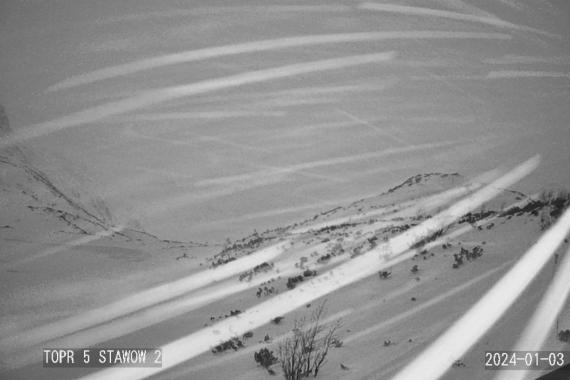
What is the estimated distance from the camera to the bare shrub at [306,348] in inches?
130

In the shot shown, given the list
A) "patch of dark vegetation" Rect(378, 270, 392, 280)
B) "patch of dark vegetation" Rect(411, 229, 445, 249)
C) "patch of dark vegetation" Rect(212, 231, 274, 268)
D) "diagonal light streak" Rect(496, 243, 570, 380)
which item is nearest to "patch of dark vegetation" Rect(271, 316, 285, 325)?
"patch of dark vegetation" Rect(378, 270, 392, 280)

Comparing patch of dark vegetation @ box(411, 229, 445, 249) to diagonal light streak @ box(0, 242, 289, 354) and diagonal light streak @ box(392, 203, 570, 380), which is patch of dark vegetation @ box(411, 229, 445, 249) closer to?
diagonal light streak @ box(392, 203, 570, 380)

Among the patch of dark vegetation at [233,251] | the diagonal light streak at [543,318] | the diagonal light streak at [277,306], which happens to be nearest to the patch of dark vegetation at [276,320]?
the diagonal light streak at [277,306]

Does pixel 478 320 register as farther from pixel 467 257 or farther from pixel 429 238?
pixel 429 238

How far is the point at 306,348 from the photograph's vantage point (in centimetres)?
377

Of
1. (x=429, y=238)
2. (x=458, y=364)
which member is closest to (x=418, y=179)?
(x=429, y=238)

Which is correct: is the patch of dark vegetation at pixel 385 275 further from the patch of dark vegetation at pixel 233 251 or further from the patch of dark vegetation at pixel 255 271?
the patch of dark vegetation at pixel 233 251

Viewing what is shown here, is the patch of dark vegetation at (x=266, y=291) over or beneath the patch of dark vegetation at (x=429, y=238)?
beneath

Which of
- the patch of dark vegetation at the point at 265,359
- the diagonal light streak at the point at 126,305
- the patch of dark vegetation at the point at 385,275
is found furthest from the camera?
the patch of dark vegetation at the point at 385,275

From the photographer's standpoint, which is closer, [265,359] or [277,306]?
[265,359]

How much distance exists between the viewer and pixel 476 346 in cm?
311

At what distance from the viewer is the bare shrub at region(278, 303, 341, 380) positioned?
3.30m

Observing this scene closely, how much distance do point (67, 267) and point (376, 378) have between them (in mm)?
9288

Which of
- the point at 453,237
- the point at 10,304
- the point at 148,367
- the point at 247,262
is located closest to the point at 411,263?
the point at 453,237
